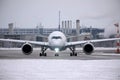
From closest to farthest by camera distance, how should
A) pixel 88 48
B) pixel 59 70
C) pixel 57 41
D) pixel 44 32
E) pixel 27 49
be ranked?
1. pixel 59 70
2. pixel 27 49
3. pixel 88 48
4. pixel 57 41
5. pixel 44 32

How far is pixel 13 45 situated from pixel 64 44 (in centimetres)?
8087

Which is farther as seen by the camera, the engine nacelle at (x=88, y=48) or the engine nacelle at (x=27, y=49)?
the engine nacelle at (x=88, y=48)

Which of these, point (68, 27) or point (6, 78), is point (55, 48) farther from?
point (68, 27)

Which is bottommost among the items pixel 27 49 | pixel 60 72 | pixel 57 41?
pixel 60 72

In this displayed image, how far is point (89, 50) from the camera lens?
4416 cm

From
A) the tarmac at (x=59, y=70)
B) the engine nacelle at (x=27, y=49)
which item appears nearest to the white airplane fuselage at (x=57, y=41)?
the engine nacelle at (x=27, y=49)

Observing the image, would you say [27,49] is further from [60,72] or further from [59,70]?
[60,72]

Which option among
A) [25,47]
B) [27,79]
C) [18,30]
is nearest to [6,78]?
[27,79]

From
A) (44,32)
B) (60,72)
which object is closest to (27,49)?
(60,72)

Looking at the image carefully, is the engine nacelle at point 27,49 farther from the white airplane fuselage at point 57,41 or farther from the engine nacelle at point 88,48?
the engine nacelle at point 88,48

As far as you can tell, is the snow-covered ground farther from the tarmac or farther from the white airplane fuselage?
the white airplane fuselage

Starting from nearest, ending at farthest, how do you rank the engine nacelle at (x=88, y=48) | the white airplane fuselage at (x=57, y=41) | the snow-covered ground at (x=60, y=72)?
the snow-covered ground at (x=60, y=72) < the engine nacelle at (x=88, y=48) < the white airplane fuselage at (x=57, y=41)

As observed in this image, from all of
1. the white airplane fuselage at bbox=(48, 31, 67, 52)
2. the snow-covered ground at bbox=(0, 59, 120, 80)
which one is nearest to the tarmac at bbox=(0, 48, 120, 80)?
the snow-covered ground at bbox=(0, 59, 120, 80)

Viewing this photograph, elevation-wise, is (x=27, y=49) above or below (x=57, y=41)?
below
